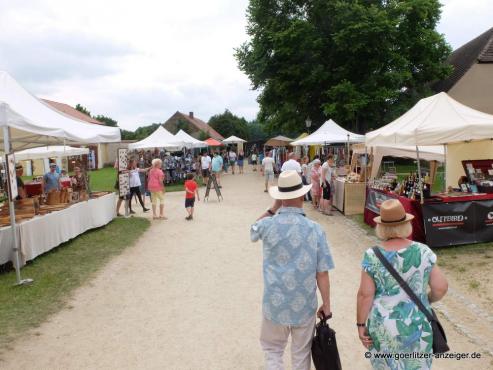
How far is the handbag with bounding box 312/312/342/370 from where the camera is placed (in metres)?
3.03

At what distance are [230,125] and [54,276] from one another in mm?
66043

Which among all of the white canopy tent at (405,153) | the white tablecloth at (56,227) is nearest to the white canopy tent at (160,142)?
the white tablecloth at (56,227)

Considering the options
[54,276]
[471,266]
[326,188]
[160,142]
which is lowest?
[54,276]

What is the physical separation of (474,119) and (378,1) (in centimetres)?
2026

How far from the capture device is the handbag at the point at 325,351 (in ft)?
9.93

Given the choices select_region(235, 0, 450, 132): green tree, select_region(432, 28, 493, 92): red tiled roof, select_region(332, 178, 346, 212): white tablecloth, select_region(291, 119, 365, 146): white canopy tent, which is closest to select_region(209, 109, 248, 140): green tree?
select_region(432, 28, 493, 92): red tiled roof

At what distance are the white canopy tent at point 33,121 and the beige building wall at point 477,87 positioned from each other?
2809 centimetres

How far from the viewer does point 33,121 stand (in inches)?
289

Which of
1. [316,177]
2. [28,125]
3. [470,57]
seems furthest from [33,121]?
[470,57]

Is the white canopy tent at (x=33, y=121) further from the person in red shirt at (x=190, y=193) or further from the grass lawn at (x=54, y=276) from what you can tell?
the person in red shirt at (x=190, y=193)

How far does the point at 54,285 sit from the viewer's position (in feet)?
22.0

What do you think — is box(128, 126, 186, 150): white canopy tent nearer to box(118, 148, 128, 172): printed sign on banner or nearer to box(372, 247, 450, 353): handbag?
box(118, 148, 128, 172): printed sign on banner

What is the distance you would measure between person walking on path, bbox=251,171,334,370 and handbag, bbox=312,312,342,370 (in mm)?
100

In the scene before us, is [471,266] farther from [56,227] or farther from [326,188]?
[56,227]
